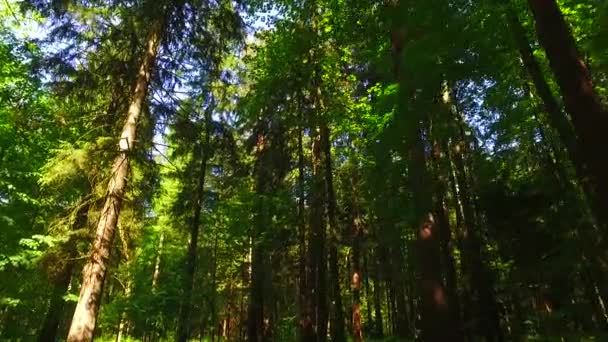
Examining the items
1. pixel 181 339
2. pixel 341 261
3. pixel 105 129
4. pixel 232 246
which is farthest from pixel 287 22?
pixel 341 261

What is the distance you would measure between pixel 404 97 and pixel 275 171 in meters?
14.0

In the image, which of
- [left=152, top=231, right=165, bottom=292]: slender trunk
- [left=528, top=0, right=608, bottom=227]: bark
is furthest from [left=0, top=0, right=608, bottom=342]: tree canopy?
[left=152, top=231, right=165, bottom=292]: slender trunk

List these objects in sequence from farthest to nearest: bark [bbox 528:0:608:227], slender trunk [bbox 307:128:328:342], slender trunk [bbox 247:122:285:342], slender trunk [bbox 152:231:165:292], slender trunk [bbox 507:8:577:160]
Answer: slender trunk [bbox 152:231:165:292], slender trunk [bbox 247:122:285:342], slender trunk [bbox 307:128:328:342], slender trunk [bbox 507:8:577:160], bark [bbox 528:0:608:227]

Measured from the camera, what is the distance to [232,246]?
82.3 feet

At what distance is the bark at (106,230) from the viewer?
849 centimetres

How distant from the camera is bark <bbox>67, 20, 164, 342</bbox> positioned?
8.49 m

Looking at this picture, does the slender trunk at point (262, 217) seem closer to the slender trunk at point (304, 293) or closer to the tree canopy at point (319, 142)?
the tree canopy at point (319, 142)

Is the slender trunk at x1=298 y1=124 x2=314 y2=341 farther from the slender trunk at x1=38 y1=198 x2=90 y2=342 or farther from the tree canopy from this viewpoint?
the slender trunk at x1=38 y1=198 x2=90 y2=342

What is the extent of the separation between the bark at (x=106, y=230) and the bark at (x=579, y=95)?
8524 mm

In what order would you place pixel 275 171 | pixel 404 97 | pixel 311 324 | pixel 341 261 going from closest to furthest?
pixel 404 97, pixel 311 324, pixel 275 171, pixel 341 261

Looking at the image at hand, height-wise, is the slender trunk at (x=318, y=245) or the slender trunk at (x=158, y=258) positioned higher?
the slender trunk at (x=158, y=258)

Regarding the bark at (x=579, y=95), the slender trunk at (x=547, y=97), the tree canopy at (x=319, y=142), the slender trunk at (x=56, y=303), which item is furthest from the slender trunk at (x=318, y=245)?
the bark at (x=579, y=95)

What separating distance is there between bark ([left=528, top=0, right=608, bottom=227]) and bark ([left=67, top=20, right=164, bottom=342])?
852 cm

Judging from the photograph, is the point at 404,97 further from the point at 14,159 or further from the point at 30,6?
the point at 14,159
